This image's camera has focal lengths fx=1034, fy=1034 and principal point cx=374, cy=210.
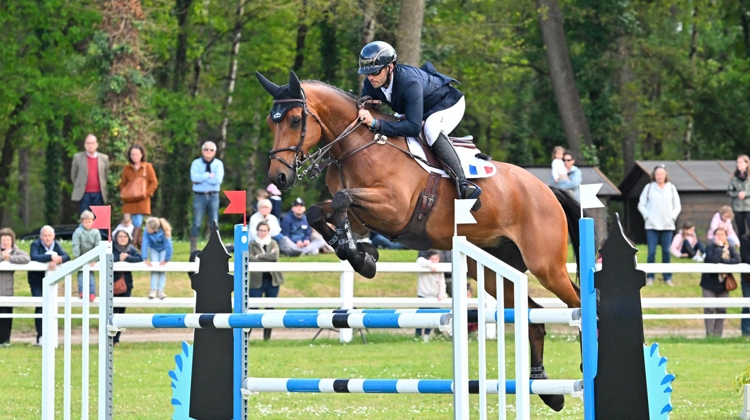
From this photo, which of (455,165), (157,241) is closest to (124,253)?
(157,241)

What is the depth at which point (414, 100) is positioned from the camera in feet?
21.2

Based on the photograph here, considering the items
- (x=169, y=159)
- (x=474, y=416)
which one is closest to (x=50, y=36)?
(x=169, y=159)

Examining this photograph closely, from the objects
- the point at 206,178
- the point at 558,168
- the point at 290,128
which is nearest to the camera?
the point at 290,128

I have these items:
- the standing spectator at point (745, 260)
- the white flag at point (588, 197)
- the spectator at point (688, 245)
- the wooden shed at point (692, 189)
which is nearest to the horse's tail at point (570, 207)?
the white flag at point (588, 197)

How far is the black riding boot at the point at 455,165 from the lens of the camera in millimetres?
6602

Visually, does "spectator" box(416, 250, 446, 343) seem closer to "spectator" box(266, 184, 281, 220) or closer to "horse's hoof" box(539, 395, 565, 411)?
"spectator" box(266, 184, 281, 220)

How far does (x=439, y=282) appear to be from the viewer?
13.3 meters

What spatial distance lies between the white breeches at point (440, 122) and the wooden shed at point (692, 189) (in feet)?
47.8

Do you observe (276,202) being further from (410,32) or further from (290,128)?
(290,128)

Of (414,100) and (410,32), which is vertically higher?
(410,32)

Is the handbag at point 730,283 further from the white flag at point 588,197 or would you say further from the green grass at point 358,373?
the white flag at point 588,197

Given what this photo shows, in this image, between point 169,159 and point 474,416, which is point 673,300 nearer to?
point 474,416

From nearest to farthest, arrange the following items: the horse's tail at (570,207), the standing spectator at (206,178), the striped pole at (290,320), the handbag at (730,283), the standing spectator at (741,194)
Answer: the striped pole at (290,320) → the horse's tail at (570,207) → the handbag at (730,283) → the standing spectator at (206,178) → the standing spectator at (741,194)

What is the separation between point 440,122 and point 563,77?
20835mm
